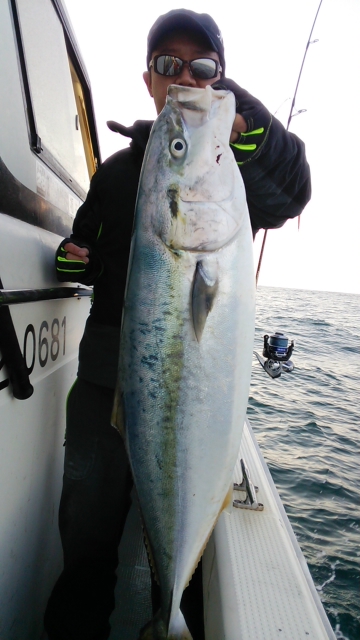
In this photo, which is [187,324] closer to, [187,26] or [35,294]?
[35,294]

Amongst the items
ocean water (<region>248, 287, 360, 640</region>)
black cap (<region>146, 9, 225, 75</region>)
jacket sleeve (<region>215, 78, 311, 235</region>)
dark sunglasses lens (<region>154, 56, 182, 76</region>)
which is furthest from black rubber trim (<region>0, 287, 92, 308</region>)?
ocean water (<region>248, 287, 360, 640</region>)

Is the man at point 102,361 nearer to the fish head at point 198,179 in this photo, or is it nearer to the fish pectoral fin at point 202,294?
the fish head at point 198,179

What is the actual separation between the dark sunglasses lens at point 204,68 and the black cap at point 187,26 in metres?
0.09

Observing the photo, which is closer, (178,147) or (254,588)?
(178,147)

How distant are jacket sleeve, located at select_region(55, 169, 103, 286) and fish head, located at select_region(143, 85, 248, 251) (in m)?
0.54

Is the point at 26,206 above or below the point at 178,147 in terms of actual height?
below

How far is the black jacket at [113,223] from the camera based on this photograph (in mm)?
1531

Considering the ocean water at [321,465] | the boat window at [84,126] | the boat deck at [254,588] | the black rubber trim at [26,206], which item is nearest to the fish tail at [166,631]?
the boat deck at [254,588]

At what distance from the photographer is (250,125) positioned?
1328mm

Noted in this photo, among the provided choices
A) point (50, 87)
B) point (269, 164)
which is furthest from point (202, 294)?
point (50, 87)

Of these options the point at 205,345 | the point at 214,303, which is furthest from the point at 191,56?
the point at 205,345

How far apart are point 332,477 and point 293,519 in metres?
1.25

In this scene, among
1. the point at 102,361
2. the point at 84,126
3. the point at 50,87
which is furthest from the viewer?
the point at 84,126

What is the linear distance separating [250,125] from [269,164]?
0.15m
